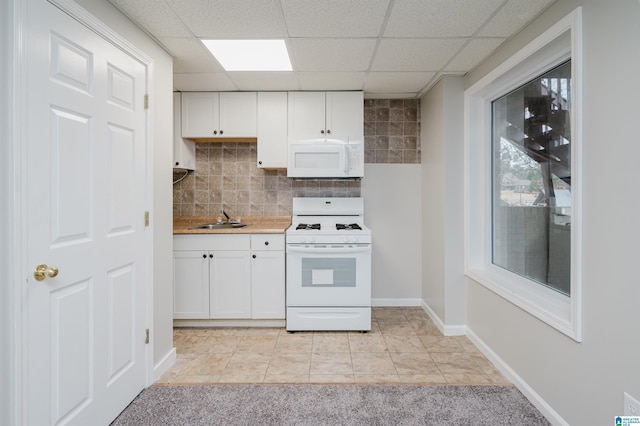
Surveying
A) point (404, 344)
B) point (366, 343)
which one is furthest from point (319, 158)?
point (404, 344)

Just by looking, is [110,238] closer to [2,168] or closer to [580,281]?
[2,168]

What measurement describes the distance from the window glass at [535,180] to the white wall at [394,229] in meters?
1.03

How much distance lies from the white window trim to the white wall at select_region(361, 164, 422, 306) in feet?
2.88

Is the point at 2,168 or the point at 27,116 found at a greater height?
the point at 27,116

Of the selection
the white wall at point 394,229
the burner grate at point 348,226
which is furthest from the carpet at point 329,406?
the white wall at point 394,229

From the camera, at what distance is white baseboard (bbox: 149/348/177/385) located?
2.30m

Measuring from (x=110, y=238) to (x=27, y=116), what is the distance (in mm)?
719

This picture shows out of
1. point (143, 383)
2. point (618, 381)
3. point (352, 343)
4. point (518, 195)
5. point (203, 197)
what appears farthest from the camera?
point (203, 197)

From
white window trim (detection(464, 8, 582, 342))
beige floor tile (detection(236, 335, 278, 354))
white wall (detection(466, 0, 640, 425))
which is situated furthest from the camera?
beige floor tile (detection(236, 335, 278, 354))

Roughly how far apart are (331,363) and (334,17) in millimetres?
2300

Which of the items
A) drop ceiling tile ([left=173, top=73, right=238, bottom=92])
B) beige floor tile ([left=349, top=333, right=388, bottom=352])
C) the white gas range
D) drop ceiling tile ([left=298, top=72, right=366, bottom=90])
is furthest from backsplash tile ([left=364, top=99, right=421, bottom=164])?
beige floor tile ([left=349, top=333, right=388, bottom=352])

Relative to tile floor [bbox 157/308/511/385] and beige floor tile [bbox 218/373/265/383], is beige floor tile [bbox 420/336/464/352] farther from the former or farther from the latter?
beige floor tile [bbox 218/373/265/383]

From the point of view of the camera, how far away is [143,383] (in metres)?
2.18

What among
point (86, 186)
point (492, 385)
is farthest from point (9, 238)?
point (492, 385)
